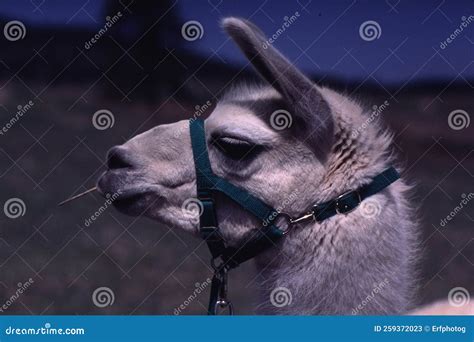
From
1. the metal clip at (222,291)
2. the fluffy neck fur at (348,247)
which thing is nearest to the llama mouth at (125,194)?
the metal clip at (222,291)

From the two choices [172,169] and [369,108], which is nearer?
[172,169]

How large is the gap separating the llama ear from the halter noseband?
0.53 ft

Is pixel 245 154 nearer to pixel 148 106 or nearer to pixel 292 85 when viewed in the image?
pixel 292 85

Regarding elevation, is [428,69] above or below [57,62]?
above

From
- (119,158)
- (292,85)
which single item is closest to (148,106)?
(119,158)

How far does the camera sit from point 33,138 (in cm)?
315

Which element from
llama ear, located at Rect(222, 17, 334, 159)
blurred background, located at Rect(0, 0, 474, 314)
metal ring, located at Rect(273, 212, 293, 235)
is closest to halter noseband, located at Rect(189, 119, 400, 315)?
metal ring, located at Rect(273, 212, 293, 235)

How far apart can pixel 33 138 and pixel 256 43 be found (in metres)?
1.38

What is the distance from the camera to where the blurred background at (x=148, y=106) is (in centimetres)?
293

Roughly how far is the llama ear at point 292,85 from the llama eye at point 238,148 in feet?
0.51

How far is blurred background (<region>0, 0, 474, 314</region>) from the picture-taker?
2.93 m

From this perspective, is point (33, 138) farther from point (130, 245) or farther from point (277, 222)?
point (277, 222)

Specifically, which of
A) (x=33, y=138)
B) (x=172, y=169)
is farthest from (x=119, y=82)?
(x=172, y=169)

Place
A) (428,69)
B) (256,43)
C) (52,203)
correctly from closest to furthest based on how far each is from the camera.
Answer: (256,43)
(428,69)
(52,203)
